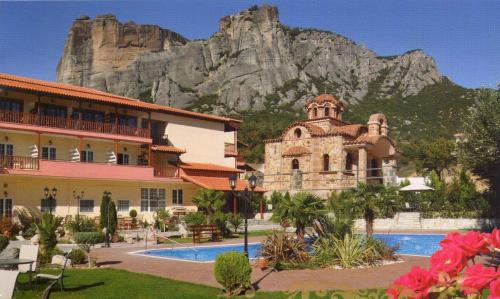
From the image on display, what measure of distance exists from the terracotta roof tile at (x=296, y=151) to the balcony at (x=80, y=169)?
1122cm

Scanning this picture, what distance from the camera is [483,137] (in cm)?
2183

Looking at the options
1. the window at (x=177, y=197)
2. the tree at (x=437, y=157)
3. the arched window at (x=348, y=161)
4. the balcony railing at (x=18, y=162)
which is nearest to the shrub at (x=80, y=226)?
the balcony railing at (x=18, y=162)

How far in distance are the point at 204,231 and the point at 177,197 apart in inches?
428

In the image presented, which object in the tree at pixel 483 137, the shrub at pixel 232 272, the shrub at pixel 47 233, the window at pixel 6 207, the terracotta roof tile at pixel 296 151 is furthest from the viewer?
the terracotta roof tile at pixel 296 151

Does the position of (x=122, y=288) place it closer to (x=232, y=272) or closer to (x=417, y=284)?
(x=232, y=272)

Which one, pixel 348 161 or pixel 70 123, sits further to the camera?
pixel 348 161

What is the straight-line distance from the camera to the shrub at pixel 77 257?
48.2ft

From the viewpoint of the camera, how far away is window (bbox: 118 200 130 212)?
30375 millimetres

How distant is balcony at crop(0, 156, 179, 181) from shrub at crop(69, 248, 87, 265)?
12.6 meters

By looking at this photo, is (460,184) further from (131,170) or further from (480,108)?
(131,170)

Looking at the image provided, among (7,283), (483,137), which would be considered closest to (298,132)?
(483,137)

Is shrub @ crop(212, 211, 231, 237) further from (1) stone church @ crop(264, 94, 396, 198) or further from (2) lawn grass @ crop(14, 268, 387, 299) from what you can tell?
(1) stone church @ crop(264, 94, 396, 198)

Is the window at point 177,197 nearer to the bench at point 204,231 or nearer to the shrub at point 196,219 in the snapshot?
the shrub at point 196,219

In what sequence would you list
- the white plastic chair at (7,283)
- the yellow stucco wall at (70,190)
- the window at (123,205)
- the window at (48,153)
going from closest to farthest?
1. the white plastic chair at (7,283)
2. the yellow stucco wall at (70,190)
3. the window at (48,153)
4. the window at (123,205)
